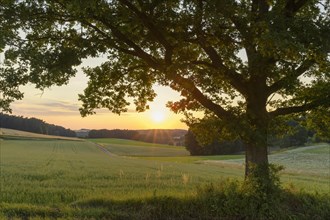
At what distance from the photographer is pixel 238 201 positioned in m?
12.7

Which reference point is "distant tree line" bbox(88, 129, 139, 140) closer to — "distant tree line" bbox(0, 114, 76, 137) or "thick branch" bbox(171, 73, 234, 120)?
"distant tree line" bbox(0, 114, 76, 137)

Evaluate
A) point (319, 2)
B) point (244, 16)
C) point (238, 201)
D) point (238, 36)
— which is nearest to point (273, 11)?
point (244, 16)

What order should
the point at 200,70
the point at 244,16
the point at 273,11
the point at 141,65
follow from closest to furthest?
→ the point at 273,11 → the point at 244,16 → the point at 200,70 → the point at 141,65

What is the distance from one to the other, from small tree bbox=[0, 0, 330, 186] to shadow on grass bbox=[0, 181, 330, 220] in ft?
4.08

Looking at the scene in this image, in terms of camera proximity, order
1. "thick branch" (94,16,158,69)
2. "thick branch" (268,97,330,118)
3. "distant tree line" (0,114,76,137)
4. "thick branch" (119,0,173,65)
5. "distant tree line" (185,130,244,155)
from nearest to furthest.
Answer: "thick branch" (119,0,173,65)
"thick branch" (94,16,158,69)
"thick branch" (268,97,330,118)
"distant tree line" (185,130,244,155)
"distant tree line" (0,114,76,137)

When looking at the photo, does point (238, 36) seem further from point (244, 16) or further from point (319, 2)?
point (319, 2)

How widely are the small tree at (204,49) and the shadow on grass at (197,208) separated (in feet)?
4.08

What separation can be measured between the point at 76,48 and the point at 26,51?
217 centimetres

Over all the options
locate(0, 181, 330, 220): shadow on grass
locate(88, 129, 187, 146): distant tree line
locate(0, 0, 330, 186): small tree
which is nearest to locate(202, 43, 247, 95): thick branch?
locate(0, 0, 330, 186): small tree

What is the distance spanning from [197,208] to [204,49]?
5927 mm

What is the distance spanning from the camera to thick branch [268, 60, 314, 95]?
43.7 feet

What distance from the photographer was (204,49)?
48.6 feet

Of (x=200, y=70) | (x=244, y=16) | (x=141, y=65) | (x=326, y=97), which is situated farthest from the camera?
(x=141, y=65)

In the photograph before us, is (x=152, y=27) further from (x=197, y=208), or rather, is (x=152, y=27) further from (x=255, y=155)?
(x=197, y=208)
